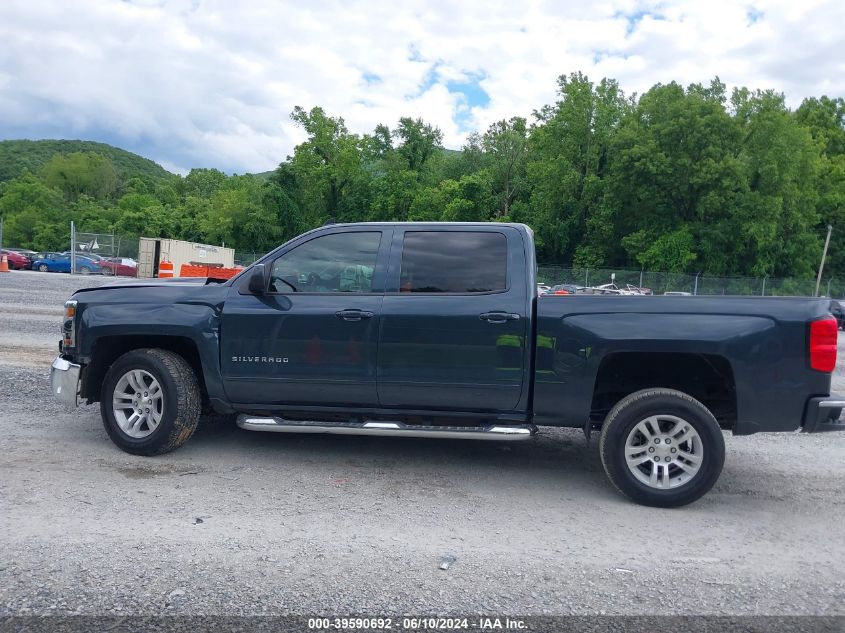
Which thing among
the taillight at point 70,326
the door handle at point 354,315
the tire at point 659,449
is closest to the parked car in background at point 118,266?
the taillight at point 70,326

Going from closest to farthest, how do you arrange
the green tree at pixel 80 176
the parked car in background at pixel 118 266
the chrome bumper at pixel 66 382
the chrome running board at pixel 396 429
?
the chrome running board at pixel 396 429
the chrome bumper at pixel 66 382
the parked car in background at pixel 118 266
the green tree at pixel 80 176

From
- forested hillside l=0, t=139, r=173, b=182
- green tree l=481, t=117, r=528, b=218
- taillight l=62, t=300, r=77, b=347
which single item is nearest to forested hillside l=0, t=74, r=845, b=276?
green tree l=481, t=117, r=528, b=218

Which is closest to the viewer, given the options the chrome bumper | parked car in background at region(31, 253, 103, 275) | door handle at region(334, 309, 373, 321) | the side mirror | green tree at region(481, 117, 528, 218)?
door handle at region(334, 309, 373, 321)

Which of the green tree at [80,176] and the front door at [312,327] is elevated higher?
the green tree at [80,176]

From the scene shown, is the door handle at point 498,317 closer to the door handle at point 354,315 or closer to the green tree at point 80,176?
the door handle at point 354,315

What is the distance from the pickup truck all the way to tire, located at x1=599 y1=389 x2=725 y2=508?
0.01 meters

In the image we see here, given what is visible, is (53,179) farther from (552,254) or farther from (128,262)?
(552,254)

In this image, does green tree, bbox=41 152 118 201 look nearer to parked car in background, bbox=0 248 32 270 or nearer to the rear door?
parked car in background, bbox=0 248 32 270

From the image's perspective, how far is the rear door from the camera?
181 inches

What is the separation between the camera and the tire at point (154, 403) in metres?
4.93

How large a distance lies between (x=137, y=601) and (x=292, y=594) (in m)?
0.72

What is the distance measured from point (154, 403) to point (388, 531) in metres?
2.36

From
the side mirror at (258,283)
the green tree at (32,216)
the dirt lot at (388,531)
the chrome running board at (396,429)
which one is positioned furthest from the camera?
the green tree at (32,216)

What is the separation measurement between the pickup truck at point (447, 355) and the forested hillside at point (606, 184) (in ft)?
151
